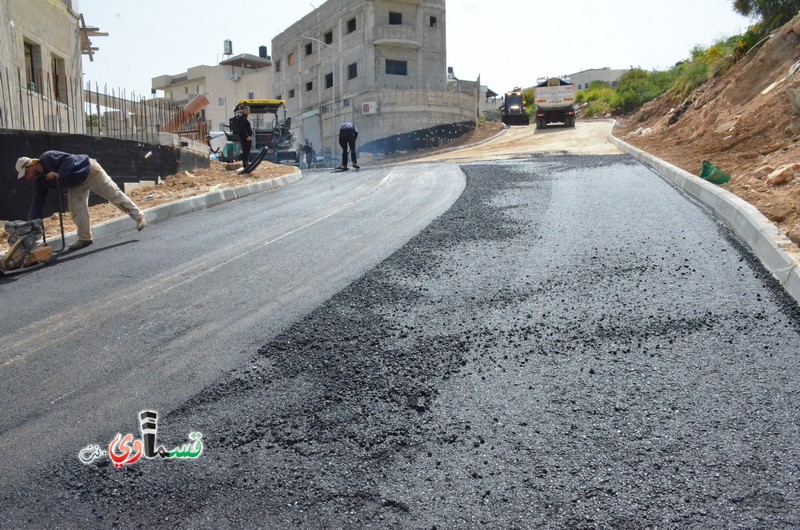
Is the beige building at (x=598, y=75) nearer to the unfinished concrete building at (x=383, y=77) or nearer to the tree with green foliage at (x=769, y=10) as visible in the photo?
the unfinished concrete building at (x=383, y=77)

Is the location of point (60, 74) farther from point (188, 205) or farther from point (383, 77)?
point (383, 77)

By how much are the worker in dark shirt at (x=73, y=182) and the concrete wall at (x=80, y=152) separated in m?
1.19

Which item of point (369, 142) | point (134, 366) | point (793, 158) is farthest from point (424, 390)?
point (369, 142)

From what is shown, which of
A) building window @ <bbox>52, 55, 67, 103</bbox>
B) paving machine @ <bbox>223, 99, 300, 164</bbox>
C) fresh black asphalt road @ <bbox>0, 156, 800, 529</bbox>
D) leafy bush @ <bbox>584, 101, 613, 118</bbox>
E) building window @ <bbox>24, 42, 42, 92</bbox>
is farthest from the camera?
leafy bush @ <bbox>584, 101, 613, 118</bbox>

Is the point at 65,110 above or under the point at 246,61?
under

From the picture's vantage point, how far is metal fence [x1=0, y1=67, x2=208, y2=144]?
12.2 metres

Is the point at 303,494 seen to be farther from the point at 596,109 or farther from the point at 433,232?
the point at 596,109

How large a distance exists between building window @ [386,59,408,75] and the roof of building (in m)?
30.1

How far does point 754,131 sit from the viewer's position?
11.9m

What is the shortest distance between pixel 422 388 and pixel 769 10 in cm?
2117

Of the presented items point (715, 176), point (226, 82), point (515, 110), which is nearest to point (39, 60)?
point (715, 176)

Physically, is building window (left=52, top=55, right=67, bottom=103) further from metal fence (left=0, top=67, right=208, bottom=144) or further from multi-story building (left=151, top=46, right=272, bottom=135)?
multi-story building (left=151, top=46, right=272, bottom=135)

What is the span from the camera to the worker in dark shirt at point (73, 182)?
8.09m

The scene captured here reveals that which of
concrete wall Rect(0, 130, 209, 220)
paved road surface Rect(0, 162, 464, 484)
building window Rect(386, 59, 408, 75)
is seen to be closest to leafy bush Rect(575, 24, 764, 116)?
building window Rect(386, 59, 408, 75)
